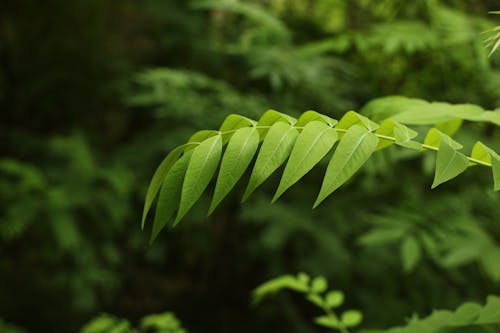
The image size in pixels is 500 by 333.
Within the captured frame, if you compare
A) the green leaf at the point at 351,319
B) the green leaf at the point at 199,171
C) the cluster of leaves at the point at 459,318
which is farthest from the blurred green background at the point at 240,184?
the green leaf at the point at 199,171

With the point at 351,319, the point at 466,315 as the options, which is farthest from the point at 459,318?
the point at 351,319

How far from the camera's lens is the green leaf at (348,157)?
64 cm

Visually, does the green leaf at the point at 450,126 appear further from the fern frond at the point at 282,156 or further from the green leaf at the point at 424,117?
the fern frond at the point at 282,156

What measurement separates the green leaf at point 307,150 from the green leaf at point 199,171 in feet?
0.34

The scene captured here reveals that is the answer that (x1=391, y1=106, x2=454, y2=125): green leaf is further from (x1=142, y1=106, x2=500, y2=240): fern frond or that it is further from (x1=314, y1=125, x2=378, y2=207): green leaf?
(x1=314, y1=125, x2=378, y2=207): green leaf

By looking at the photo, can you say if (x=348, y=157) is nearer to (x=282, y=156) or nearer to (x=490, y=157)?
(x=282, y=156)

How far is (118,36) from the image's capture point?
161 inches

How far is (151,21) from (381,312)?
2990mm

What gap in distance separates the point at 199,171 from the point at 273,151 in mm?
107

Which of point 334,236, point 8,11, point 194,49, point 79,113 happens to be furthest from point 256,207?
point 8,11

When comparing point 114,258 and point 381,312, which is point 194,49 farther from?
point 381,312

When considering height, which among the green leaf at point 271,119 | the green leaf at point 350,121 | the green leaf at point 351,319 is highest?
the green leaf at point 271,119

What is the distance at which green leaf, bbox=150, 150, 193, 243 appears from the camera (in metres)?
0.68

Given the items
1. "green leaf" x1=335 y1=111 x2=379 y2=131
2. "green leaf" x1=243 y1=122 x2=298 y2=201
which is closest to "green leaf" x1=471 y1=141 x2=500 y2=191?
"green leaf" x1=335 y1=111 x2=379 y2=131
